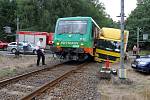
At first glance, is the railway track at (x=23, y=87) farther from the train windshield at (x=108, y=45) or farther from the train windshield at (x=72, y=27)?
the train windshield at (x=108, y=45)

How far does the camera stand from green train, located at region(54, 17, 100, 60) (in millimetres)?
25508

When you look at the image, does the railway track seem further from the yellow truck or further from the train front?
the yellow truck

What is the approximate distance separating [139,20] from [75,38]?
52962 millimetres

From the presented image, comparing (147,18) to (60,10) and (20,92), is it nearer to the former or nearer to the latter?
(60,10)

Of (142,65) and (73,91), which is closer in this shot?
(73,91)

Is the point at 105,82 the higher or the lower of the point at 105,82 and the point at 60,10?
the lower

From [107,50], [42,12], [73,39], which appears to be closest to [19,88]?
[73,39]

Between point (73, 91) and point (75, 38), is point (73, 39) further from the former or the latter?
point (73, 91)

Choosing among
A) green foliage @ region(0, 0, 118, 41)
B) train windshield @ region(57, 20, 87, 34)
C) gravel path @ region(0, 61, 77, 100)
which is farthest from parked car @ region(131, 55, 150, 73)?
green foliage @ region(0, 0, 118, 41)

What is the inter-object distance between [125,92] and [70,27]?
14.1 m

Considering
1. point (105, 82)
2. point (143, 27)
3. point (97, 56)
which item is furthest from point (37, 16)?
point (105, 82)

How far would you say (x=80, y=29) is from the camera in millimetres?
26000

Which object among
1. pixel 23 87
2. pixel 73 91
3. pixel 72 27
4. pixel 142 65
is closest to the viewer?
pixel 73 91

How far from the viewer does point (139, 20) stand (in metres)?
77.1
